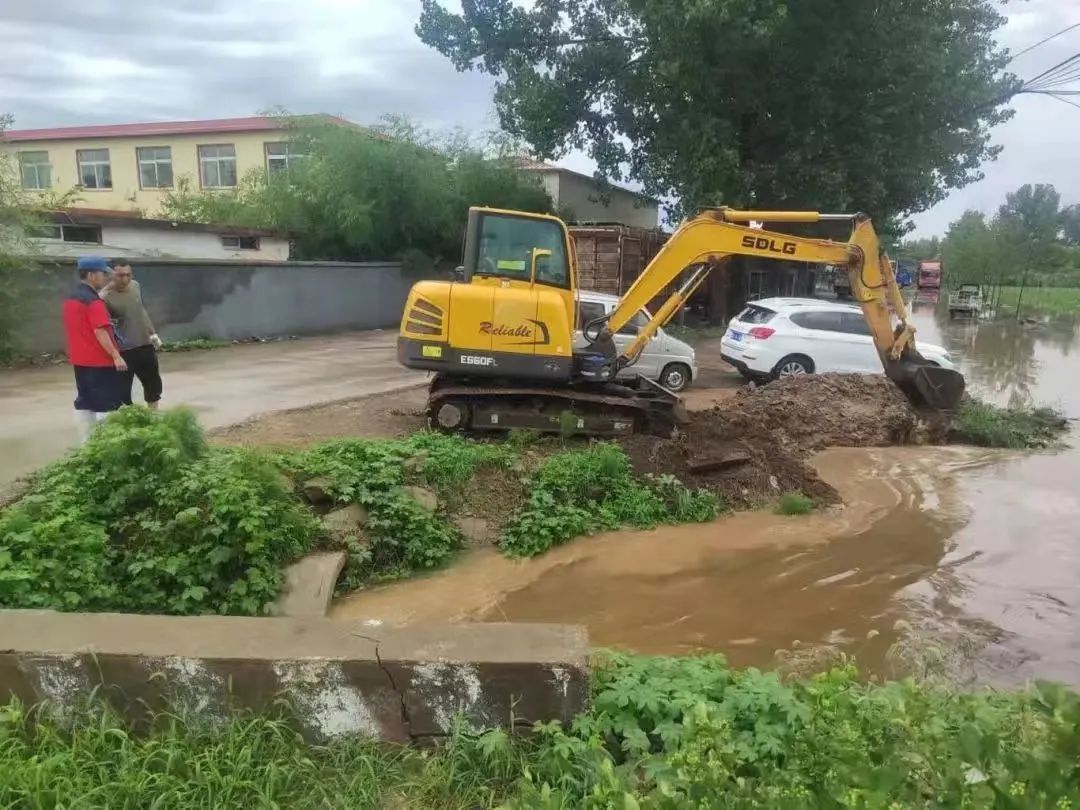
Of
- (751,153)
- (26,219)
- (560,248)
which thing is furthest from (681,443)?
(751,153)

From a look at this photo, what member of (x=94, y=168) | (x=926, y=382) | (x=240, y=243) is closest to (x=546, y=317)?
(x=926, y=382)

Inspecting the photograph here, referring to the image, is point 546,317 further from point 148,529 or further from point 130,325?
point 148,529

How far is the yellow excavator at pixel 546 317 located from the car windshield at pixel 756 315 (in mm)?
3983

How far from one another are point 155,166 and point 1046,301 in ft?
158

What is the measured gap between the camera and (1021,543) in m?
7.20

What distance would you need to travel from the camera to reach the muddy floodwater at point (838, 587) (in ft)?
17.2

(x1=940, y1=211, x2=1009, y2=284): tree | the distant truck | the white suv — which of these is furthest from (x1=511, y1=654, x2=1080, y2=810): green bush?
the distant truck

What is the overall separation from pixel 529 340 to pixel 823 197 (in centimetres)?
1388

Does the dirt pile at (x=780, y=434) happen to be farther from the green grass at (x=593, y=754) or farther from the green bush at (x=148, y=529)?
the green grass at (x=593, y=754)

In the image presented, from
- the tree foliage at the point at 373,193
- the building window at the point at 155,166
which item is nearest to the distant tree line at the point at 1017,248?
the tree foliage at the point at 373,193

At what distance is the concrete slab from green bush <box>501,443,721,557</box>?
1.65 m

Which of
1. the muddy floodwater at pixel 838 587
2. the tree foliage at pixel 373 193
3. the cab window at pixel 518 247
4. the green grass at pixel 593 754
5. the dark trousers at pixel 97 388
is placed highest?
the tree foliage at pixel 373 193

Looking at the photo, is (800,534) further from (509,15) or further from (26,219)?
(509,15)

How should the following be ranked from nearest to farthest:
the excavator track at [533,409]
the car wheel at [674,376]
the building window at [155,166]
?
the excavator track at [533,409] < the car wheel at [674,376] < the building window at [155,166]
